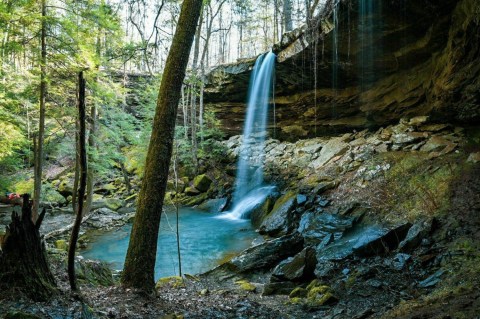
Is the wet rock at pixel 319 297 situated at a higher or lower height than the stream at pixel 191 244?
higher

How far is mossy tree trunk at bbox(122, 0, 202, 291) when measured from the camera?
4.21m

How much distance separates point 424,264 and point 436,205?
191 centimetres

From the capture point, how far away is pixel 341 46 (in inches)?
410

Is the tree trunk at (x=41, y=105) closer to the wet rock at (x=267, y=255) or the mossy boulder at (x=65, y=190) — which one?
the wet rock at (x=267, y=255)

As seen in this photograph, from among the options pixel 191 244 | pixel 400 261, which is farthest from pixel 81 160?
pixel 191 244

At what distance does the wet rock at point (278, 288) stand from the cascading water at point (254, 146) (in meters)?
6.77

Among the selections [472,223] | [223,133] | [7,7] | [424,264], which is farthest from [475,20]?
[223,133]

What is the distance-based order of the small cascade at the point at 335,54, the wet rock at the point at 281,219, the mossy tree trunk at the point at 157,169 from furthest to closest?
the small cascade at the point at 335,54
the wet rock at the point at 281,219
the mossy tree trunk at the point at 157,169

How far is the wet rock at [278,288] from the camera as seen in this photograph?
5.07 metres

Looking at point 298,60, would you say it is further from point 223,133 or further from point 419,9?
point 223,133

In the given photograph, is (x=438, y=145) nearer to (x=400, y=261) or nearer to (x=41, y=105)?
(x=400, y=261)

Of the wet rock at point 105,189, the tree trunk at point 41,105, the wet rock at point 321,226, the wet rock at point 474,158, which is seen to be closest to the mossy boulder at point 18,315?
the wet rock at point 321,226

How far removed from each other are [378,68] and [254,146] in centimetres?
771

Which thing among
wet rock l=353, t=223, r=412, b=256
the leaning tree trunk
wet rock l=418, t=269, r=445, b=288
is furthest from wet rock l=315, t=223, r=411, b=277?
the leaning tree trunk
